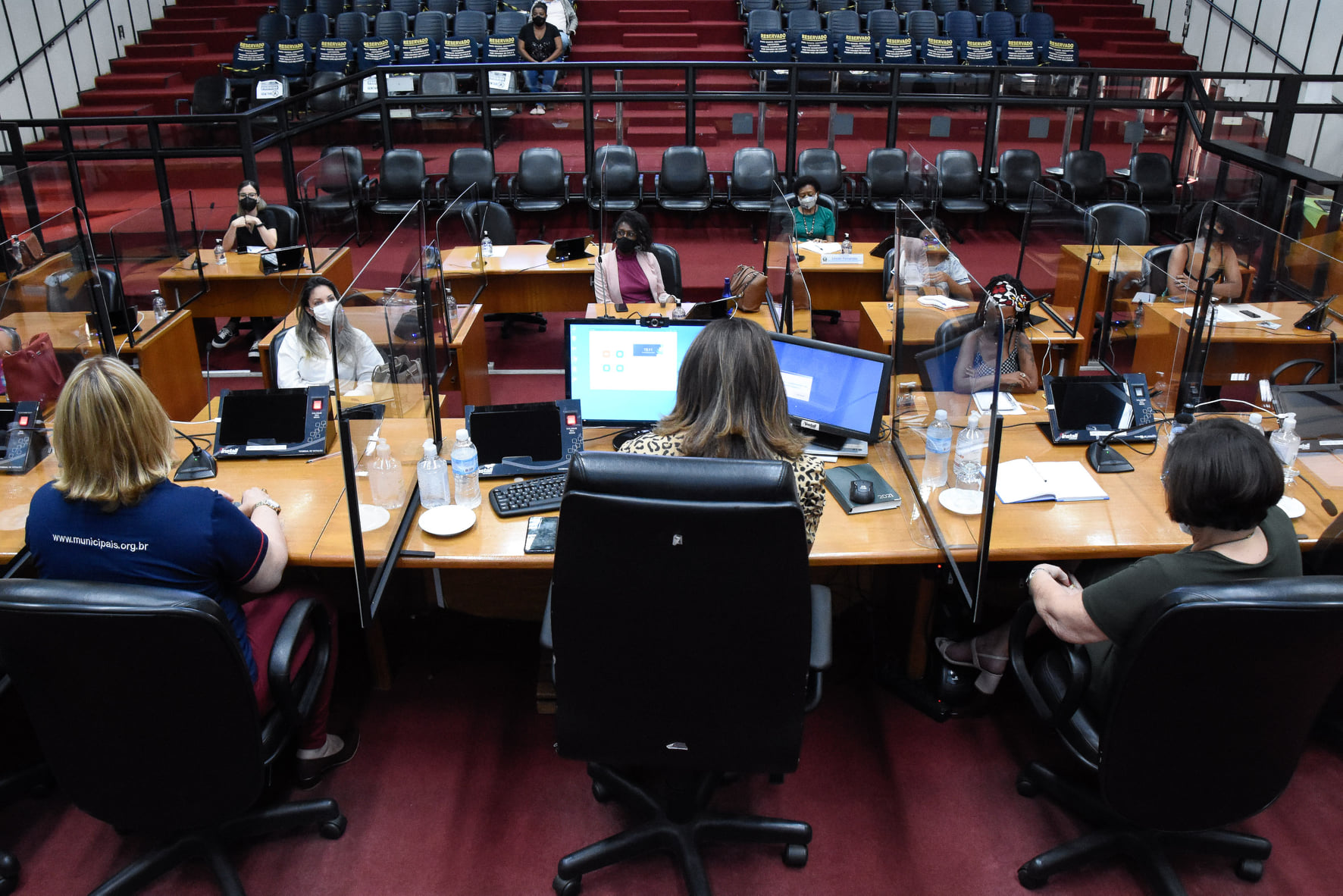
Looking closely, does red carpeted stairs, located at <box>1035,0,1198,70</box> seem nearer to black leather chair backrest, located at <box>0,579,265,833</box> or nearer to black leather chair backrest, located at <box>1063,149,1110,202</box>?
black leather chair backrest, located at <box>1063,149,1110,202</box>

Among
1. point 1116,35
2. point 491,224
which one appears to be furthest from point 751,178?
point 1116,35

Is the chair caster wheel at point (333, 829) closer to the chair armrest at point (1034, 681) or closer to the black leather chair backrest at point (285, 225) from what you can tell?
the chair armrest at point (1034, 681)

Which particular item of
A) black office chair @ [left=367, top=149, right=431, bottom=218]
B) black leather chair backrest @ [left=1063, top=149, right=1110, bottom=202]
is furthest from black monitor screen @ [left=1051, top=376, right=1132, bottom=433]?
black office chair @ [left=367, top=149, right=431, bottom=218]

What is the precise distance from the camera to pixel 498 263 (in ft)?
19.4

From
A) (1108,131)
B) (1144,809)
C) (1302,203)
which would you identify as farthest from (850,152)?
(1144,809)

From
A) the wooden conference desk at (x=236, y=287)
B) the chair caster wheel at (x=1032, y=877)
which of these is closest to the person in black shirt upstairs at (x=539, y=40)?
the wooden conference desk at (x=236, y=287)

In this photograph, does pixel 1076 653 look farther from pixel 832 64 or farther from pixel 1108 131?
pixel 1108 131

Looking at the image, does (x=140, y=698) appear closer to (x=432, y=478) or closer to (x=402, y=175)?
(x=432, y=478)

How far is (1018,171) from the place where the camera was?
8.28 metres

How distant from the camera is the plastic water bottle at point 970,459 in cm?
275

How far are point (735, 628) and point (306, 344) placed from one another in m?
2.75

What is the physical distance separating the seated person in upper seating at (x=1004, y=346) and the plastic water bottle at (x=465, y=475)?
1.47 metres

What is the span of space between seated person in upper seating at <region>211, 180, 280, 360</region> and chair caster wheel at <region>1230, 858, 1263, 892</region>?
19.2ft

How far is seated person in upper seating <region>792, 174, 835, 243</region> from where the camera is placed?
6.44 m
